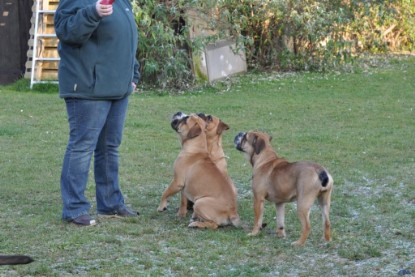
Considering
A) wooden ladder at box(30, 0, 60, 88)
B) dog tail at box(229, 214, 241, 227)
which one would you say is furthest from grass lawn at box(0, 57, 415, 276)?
wooden ladder at box(30, 0, 60, 88)

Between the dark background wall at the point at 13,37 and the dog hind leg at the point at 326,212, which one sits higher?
the dark background wall at the point at 13,37

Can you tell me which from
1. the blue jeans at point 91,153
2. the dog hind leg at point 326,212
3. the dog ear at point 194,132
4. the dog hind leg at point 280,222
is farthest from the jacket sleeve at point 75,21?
the dog hind leg at point 326,212

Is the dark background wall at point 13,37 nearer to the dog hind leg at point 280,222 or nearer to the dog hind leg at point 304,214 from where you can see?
the dog hind leg at point 280,222

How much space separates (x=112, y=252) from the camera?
6680 mm

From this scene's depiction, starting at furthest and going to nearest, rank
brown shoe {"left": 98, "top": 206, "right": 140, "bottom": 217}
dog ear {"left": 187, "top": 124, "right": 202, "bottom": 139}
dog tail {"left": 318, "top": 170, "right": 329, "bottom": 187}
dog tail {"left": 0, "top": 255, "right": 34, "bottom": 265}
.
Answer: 1. dog ear {"left": 187, "top": 124, "right": 202, "bottom": 139}
2. brown shoe {"left": 98, "top": 206, "right": 140, "bottom": 217}
3. dog tail {"left": 318, "top": 170, "right": 329, "bottom": 187}
4. dog tail {"left": 0, "top": 255, "right": 34, "bottom": 265}

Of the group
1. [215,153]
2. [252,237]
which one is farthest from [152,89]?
[252,237]

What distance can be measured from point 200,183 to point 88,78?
1318 millimetres

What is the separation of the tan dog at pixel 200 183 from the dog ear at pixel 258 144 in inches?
14.6

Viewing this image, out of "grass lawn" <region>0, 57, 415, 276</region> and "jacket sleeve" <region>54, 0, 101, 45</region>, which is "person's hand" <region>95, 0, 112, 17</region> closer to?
"jacket sleeve" <region>54, 0, 101, 45</region>

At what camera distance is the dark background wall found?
17.8 metres

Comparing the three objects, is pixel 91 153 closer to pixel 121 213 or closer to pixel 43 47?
pixel 121 213

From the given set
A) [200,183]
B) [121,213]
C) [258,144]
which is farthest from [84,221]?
[258,144]

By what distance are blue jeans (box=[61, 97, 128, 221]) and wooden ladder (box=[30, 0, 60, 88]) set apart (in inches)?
363

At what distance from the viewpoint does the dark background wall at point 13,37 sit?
17828 millimetres
